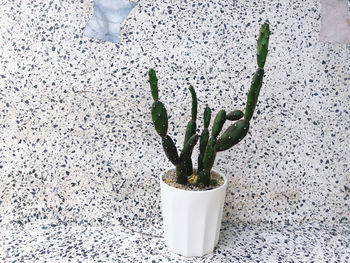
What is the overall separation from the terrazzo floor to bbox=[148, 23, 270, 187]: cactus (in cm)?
19

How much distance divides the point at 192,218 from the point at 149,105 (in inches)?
12.6

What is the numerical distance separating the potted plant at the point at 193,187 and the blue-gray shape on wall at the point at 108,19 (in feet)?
0.77

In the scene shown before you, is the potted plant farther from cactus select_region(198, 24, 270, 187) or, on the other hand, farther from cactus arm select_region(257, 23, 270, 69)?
cactus arm select_region(257, 23, 270, 69)

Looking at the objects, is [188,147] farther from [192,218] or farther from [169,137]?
[192,218]

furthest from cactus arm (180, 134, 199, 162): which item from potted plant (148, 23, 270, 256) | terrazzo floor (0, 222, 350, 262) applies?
terrazzo floor (0, 222, 350, 262)

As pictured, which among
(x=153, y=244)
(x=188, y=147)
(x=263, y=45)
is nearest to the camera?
(x=263, y=45)

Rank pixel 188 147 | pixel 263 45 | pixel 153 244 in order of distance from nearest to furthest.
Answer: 1. pixel 263 45
2. pixel 188 147
3. pixel 153 244

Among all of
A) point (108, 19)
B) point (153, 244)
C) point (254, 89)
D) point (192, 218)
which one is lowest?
point (153, 244)

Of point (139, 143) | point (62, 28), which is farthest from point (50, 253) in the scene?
point (62, 28)

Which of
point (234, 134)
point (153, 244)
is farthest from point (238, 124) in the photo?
point (153, 244)

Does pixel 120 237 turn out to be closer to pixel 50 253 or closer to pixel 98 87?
pixel 50 253

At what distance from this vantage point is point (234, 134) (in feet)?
2.44

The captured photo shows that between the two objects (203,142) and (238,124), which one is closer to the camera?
(238,124)

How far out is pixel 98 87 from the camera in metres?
0.95
